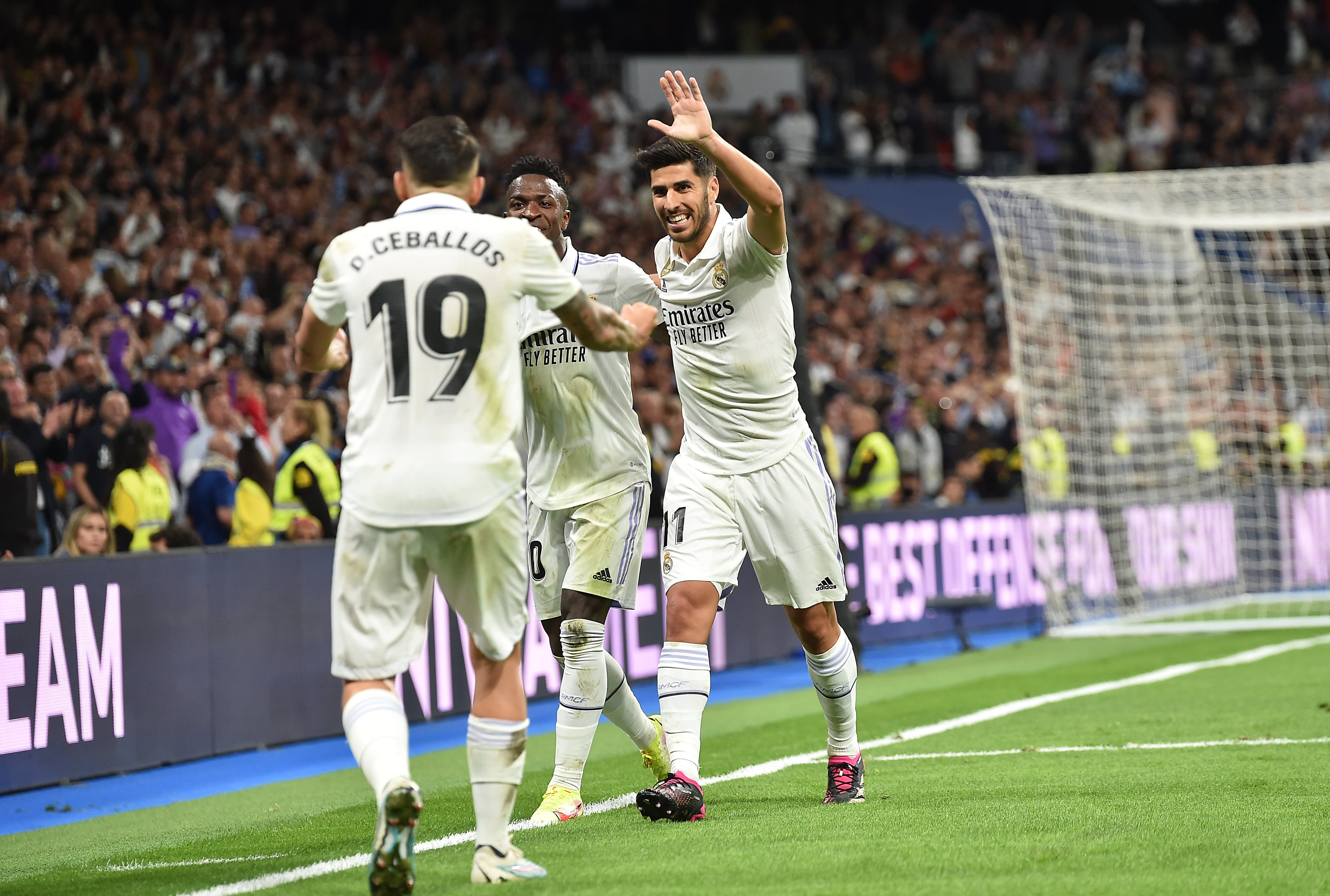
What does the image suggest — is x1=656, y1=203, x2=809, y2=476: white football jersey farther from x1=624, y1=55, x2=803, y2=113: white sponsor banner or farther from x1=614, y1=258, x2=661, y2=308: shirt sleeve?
x1=624, y1=55, x2=803, y2=113: white sponsor banner

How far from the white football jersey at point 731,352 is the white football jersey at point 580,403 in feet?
0.68

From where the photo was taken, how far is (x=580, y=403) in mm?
6414

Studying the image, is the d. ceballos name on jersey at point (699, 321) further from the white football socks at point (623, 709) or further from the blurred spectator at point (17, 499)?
the blurred spectator at point (17, 499)

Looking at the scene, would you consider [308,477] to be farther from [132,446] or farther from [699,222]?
[699,222]

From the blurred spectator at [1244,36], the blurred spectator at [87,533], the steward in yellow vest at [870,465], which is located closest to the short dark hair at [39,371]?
the blurred spectator at [87,533]

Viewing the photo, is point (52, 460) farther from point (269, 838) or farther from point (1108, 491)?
point (1108, 491)

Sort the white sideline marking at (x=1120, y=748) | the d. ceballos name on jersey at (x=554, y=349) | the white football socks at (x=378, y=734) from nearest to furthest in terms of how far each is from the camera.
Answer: the white football socks at (x=378, y=734), the d. ceballos name on jersey at (x=554, y=349), the white sideline marking at (x=1120, y=748)

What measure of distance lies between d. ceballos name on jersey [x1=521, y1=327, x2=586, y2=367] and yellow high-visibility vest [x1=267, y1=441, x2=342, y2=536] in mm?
4710

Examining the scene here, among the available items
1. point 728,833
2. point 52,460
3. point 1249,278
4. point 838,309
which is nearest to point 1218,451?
point 1249,278

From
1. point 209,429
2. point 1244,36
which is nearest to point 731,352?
point 209,429

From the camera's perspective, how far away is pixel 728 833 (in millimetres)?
5672

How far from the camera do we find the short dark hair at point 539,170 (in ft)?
20.8

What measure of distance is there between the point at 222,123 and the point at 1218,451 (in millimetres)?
11511

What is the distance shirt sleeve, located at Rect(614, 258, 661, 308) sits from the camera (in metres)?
6.47
